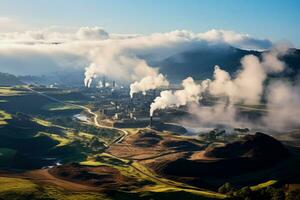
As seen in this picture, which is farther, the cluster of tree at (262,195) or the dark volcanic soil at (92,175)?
the dark volcanic soil at (92,175)

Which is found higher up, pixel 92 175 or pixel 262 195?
pixel 262 195

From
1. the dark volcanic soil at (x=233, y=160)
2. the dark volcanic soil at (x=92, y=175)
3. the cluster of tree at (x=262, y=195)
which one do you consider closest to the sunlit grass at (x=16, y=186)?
the dark volcanic soil at (x=92, y=175)

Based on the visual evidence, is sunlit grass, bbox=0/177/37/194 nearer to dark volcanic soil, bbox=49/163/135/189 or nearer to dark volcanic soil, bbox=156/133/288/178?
dark volcanic soil, bbox=49/163/135/189

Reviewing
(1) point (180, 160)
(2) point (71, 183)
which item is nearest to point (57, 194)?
(2) point (71, 183)

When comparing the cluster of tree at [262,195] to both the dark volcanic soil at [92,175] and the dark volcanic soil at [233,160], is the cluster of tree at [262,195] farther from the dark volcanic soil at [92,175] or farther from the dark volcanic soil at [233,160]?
the dark volcanic soil at [92,175]

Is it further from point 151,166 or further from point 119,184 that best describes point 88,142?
point 119,184

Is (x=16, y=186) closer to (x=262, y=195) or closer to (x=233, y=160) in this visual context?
(x=262, y=195)

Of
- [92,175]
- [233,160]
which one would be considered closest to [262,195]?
[233,160]


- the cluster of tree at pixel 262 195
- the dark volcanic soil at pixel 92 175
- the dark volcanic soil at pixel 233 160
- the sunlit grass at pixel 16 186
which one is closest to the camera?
the cluster of tree at pixel 262 195

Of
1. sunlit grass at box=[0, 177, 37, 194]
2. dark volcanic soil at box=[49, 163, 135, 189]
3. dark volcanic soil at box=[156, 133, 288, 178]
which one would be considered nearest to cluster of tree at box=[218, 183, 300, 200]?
dark volcanic soil at box=[156, 133, 288, 178]

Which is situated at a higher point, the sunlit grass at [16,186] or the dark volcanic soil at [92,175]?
the sunlit grass at [16,186]

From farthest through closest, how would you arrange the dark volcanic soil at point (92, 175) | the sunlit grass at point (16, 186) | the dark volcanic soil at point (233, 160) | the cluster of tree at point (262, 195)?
the dark volcanic soil at point (233, 160) < the dark volcanic soil at point (92, 175) < the sunlit grass at point (16, 186) < the cluster of tree at point (262, 195)

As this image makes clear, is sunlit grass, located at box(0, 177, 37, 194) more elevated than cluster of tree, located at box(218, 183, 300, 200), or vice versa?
sunlit grass, located at box(0, 177, 37, 194)
